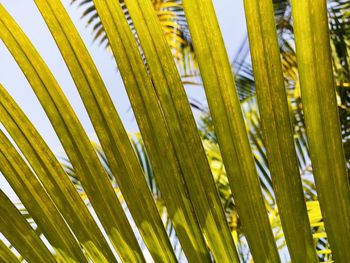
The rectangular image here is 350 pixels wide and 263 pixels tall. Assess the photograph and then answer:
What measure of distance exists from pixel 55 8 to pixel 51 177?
214 millimetres

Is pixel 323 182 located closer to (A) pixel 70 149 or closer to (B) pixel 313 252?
(B) pixel 313 252

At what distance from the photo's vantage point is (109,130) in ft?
2.19

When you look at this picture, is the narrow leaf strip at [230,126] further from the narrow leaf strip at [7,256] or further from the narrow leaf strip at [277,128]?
the narrow leaf strip at [7,256]

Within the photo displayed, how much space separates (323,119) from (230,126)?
0.11 meters

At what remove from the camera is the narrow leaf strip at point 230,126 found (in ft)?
1.95

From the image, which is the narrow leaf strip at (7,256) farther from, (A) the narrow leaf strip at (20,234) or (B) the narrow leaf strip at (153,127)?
(B) the narrow leaf strip at (153,127)

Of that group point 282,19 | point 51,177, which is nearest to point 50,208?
point 51,177

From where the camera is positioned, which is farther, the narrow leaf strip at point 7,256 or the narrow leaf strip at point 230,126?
the narrow leaf strip at point 7,256

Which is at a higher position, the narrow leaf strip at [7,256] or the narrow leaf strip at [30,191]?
the narrow leaf strip at [30,191]

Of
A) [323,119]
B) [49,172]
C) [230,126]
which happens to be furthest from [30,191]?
[323,119]

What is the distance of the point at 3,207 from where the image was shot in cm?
68

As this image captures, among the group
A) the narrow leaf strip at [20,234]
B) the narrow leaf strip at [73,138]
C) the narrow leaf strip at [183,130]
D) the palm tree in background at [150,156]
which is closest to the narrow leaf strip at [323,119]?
the palm tree in background at [150,156]

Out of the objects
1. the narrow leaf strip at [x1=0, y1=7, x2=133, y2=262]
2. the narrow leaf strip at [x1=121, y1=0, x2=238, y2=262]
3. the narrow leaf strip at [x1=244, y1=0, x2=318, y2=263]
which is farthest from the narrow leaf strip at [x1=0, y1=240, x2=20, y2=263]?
the narrow leaf strip at [x1=244, y1=0, x2=318, y2=263]

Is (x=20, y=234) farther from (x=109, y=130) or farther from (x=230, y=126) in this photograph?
(x=230, y=126)
